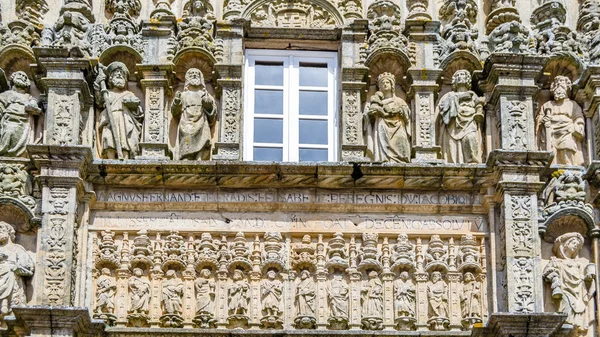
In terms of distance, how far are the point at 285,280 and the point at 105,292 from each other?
2113 mm

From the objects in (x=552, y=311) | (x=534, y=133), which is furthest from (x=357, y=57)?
(x=552, y=311)

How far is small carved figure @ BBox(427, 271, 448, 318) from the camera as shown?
19625 mm

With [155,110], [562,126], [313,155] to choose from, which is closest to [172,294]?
[155,110]

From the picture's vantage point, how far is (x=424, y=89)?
20.9 metres

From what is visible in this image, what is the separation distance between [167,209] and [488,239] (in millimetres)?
3855

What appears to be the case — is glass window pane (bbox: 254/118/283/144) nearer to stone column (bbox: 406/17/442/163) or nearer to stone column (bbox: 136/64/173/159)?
stone column (bbox: 136/64/173/159)

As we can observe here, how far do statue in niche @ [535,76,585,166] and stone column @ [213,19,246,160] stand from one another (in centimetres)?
372

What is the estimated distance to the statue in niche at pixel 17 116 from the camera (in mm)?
20406

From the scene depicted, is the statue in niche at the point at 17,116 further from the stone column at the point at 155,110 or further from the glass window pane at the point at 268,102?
the glass window pane at the point at 268,102

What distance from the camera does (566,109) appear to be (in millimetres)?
20875

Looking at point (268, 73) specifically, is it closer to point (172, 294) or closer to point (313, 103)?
point (313, 103)

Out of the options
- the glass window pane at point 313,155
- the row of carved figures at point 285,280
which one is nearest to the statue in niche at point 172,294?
the row of carved figures at point 285,280

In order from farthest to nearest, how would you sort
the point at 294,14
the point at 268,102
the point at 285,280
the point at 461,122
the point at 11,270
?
the point at 294,14
the point at 268,102
the point at 461,122
the point at 285,280
the point at 11,270

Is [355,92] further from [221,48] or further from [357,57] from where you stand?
[221,48]
